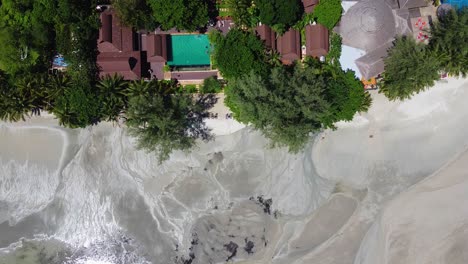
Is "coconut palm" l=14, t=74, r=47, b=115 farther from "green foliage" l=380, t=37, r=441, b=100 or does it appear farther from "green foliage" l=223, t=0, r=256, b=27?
"green foliage" l=380, t=37, r=441, b=100

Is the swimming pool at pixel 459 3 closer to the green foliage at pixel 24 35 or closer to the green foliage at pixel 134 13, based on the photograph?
the green foliage at pixel 134 13

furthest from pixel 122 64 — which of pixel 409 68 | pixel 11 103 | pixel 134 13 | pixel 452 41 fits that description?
pixel 452 41

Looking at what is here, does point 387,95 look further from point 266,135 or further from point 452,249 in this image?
point 452,249

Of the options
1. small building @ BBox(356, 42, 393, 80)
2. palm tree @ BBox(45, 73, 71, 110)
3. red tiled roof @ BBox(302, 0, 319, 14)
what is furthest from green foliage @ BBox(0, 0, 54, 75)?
small building @ BBox(356, 42, 393, 80)

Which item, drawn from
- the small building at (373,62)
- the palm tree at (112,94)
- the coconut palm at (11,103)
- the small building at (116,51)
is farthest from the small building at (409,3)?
the coconut palm at (11,103)

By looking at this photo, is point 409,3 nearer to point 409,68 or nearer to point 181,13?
point 409,68

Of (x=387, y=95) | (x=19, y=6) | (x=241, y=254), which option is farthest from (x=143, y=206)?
(x=387, y=95)

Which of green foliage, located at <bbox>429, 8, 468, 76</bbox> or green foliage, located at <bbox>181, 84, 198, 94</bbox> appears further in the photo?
green foliage, located at <bbox>181, 84, 198, 94</bbox>
